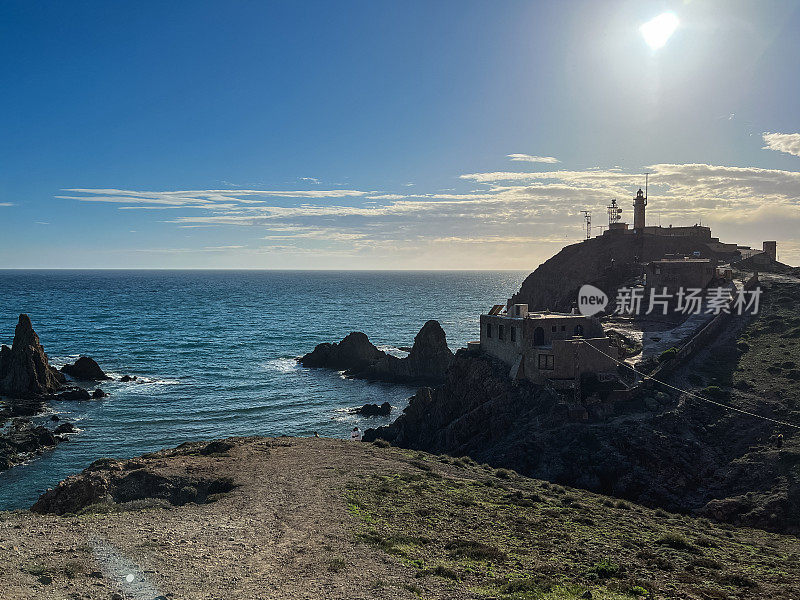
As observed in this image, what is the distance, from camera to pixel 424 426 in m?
52.8

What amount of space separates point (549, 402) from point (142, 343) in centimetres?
9531

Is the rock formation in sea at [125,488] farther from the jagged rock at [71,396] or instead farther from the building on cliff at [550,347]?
the jagged rock at [71,396]

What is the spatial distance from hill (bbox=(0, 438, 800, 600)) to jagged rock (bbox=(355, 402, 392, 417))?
103ft

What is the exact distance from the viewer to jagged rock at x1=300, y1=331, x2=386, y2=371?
291 feet

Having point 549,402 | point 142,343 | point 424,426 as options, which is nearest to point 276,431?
point 424,426

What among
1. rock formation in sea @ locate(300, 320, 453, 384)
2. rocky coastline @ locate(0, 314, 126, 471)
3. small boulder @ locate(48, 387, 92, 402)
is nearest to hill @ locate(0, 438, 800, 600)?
rocky coastline @ locate(0, 314, 126, 471)

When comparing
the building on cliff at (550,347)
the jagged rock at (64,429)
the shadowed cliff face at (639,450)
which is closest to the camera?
the shadowed cliff face at (639,450)

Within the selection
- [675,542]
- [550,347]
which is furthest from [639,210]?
[675,542]

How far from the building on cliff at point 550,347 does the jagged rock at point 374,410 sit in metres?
17.0

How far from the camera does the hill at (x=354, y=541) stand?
56.8ft

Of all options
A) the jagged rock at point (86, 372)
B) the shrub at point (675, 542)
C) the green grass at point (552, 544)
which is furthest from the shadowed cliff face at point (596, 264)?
the jagged rock at point (86, 372)

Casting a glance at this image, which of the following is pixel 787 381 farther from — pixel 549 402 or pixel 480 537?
pixel 480 537

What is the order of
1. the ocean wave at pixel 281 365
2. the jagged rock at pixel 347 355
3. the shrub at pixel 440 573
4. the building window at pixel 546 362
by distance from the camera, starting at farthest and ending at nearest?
the ocean wave at pixel 281 365, the jagged rock at pixel 347 355, the building window at pixel 546 362, the shrub at pixel 440 573

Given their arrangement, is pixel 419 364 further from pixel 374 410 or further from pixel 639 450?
pixel 639 450
